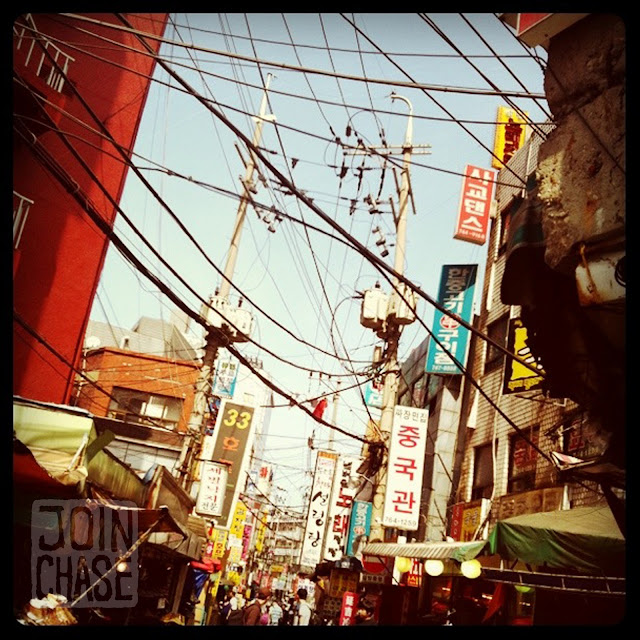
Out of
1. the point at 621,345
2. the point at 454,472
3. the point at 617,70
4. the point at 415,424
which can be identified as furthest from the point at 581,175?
the point at 454,472

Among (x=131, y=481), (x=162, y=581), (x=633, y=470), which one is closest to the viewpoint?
(x=633, y=470)

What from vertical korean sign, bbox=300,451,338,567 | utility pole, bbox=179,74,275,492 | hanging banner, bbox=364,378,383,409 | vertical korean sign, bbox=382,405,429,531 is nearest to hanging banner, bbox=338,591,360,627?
vertical korean sign, bbox=300,451,338,567

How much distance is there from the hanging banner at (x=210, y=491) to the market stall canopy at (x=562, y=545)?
38.1 ft

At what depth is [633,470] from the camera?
4.73 metres

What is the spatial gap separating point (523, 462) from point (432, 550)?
505cm

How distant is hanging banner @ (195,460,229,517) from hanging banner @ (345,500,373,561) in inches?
209

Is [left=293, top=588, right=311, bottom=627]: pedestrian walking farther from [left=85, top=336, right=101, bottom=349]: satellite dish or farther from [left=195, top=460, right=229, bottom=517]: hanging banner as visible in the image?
[left=85, top=336, right=101, bottom=349]: satellite dish

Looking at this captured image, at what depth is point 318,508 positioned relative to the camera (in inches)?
899

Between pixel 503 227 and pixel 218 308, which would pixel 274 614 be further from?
pixel 503 227

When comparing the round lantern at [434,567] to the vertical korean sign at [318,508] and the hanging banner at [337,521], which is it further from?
the vertical korean sign at [318,508]

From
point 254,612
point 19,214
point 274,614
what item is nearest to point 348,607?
point 274,614

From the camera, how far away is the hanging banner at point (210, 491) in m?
18.5

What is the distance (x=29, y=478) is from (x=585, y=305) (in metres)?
6.52

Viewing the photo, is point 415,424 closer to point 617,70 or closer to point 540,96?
point 540,96
